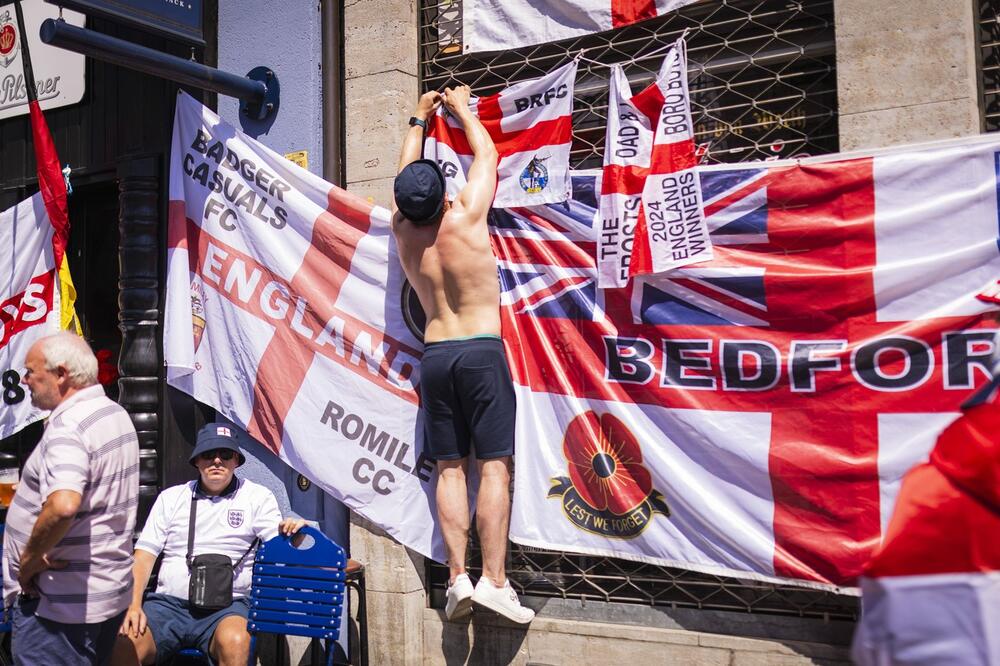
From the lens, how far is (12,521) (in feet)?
13.0

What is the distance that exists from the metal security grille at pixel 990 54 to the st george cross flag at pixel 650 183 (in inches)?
52.7

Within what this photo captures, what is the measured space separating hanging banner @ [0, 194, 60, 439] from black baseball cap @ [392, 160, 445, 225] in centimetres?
308

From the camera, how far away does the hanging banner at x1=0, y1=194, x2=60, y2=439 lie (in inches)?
260

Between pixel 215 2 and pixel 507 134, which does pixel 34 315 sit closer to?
pixel 215 2

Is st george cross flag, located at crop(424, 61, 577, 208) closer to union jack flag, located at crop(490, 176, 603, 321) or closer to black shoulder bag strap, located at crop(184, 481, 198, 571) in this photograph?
union jack flag, located at crop(490, 176, 603, 321)

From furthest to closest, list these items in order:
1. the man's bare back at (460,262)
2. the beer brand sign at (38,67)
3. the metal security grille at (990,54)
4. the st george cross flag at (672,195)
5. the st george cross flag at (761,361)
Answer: the beer brand sign at (38,67)
the man's bare back at (460,262)
the st george cross flag at (672,195)
the metal security grille at (990,54)
the st george cross flag at (761,361)

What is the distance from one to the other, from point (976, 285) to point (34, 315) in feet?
19.5

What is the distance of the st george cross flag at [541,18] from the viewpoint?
16.1 ft

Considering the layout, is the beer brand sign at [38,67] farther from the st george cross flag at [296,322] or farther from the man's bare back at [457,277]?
the man's bare back at [457,277]

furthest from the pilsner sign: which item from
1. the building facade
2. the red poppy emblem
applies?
the red poppy emblem

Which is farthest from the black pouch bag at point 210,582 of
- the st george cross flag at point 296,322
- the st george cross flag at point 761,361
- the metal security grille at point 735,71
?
the metal security grille at point 735,71

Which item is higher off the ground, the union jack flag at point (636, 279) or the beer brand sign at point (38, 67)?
the beer brand sign at point (38, 67)

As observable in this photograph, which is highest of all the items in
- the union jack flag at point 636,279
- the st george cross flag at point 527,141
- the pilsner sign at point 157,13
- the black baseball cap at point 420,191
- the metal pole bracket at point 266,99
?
the pilsner sign at point 157,13

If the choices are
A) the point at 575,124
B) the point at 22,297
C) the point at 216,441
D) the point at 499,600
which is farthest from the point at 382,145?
the point at 22,297
